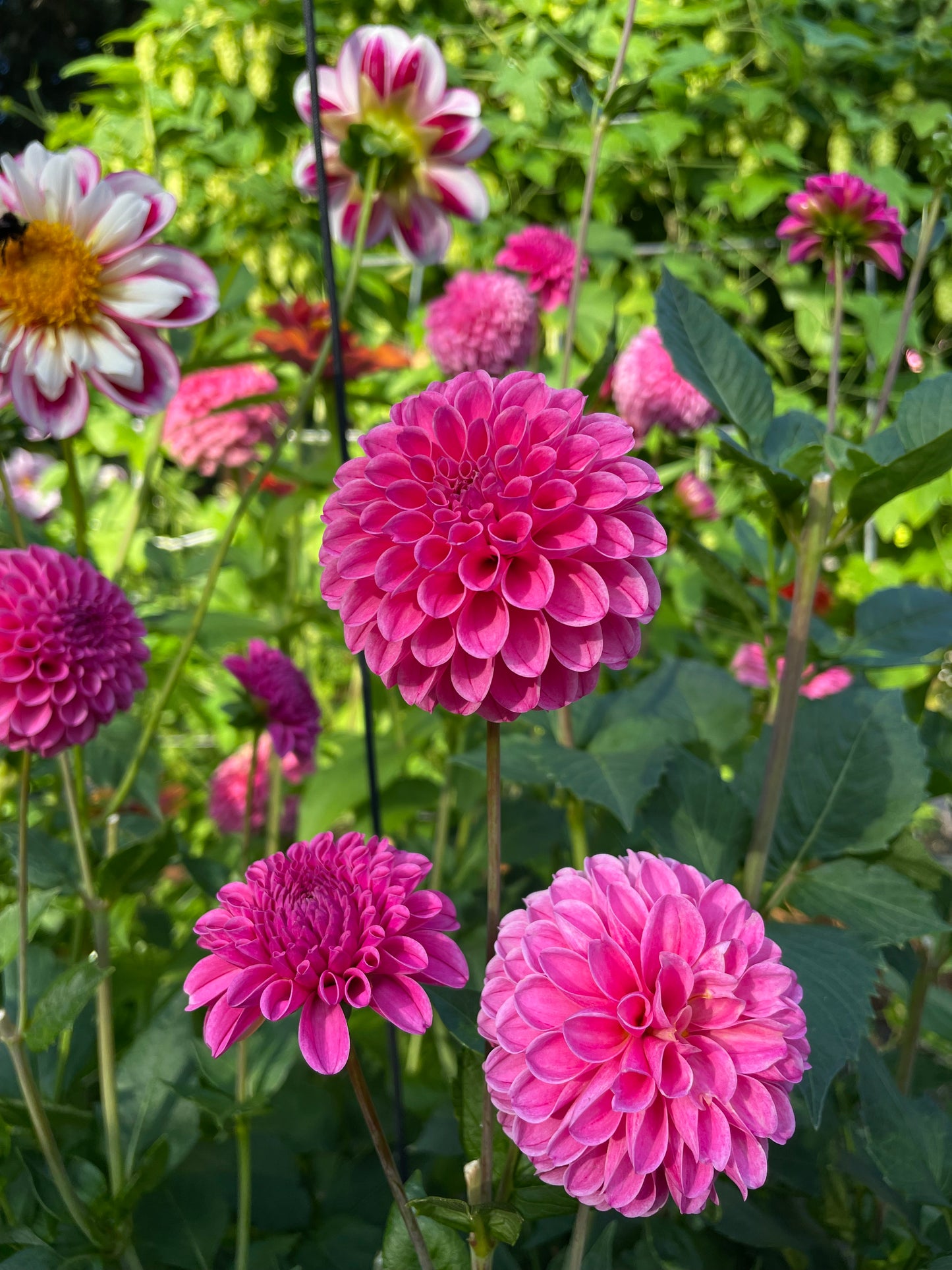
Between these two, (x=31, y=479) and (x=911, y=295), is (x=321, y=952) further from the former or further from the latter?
(x=31, y=479)

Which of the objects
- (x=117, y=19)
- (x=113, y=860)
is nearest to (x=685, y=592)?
(x=113, y=860)

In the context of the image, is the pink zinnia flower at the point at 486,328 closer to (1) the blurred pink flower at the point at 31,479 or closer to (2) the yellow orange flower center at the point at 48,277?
(2) the yellow orange flower center at the point at 48,277

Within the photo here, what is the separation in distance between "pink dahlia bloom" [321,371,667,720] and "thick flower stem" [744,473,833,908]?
0.81 feet

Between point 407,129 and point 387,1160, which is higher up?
point 407,129

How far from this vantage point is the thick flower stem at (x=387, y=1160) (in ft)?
1.36

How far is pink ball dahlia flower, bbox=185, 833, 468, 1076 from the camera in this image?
39cm

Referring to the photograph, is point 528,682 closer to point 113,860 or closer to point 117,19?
point 113,860

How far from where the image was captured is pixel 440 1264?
49 centimetres

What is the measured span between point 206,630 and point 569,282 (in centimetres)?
64

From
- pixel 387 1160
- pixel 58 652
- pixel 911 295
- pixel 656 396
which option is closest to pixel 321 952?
pixel 387 1160

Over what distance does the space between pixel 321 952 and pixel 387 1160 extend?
0.36 feet

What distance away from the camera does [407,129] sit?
2.54 ft

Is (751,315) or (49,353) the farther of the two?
(751,315)

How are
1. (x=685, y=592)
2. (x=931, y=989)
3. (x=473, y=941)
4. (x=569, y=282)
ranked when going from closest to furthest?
(x=473, y=941), (x=931, y=989), (x=569, y=282), (x=685, y=592)
